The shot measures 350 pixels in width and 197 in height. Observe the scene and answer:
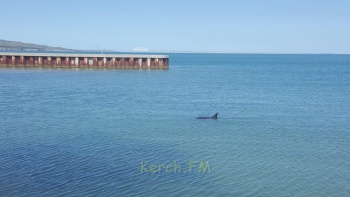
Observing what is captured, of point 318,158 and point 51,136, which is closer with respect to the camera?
point 318,158

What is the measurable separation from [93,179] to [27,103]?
21.3 metres

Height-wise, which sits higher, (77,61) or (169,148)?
(77,61)

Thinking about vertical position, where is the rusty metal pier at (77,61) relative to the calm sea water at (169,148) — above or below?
above

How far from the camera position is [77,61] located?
78.6 meters

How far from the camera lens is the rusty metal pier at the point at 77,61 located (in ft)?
251

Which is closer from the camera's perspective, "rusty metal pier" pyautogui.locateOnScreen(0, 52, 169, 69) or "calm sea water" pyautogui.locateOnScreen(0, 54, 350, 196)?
"calm sea water" pyautogui.locateOnScreen(0, 54, 350, 196)

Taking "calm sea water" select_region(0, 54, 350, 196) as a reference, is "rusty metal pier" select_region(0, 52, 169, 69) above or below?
above

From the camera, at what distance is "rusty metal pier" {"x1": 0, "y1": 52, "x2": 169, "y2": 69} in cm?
7650

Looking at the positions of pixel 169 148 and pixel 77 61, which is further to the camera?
pixel 77 61

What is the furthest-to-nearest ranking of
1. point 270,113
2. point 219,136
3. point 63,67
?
point 63,67 → point 270,113 → point 219,136

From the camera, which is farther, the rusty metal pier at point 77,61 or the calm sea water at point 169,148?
the rusty metal pier at point 77,61

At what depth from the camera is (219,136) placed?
2383 centimetres

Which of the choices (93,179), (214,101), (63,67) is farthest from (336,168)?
(63,67)

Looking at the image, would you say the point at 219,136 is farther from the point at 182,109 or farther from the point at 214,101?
the point at 214,101
